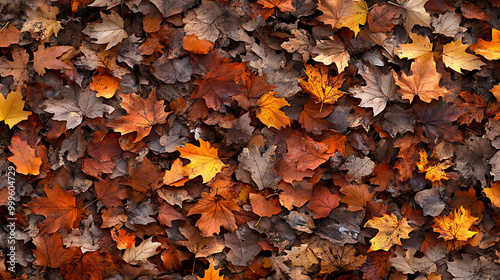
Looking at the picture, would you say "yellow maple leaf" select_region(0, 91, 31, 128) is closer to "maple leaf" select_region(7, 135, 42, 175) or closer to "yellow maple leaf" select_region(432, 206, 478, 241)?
"maple leaf" select_region(7, 135, 42, 175)

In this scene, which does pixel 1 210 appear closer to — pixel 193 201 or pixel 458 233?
pixel 193 201

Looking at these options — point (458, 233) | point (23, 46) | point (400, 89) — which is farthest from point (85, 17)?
point (458, 233)

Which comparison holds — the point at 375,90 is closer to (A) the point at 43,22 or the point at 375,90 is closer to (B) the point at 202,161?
(B) the point at 202,161

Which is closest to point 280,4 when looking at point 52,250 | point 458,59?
point 458,59

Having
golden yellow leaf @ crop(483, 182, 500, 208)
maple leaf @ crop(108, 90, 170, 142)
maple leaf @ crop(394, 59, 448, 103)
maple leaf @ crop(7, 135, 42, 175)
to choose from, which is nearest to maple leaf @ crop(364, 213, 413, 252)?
golden yellow leaf @ crop(483, 182, 500, 208)

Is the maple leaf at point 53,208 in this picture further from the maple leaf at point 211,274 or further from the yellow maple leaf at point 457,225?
the yellow maple leaf at point 457,225
